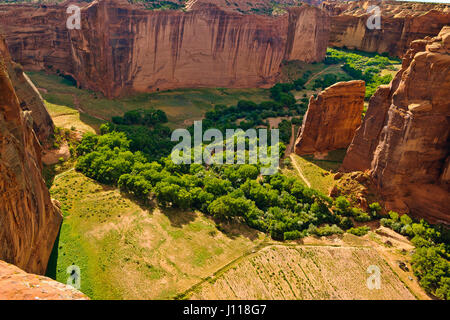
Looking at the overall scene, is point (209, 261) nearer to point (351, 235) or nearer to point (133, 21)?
point (351, 235)

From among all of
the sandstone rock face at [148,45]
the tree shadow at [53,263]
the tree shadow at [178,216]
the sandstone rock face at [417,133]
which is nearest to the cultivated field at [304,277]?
the tree shadow at [178,216]

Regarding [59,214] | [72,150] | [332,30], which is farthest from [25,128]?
[332,30]

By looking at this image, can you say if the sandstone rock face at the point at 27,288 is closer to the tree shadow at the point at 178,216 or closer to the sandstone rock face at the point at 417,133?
the tree shadow at the point at 178,216

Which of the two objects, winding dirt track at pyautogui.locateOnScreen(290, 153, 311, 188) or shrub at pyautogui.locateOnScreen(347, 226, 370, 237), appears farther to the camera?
winding dirt track at pyautogui.locateOnScreen(290, 153, 311, 188)

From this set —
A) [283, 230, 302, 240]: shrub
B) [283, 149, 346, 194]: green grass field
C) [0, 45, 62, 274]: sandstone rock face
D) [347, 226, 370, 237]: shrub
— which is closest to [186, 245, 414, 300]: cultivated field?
[283, 230, 302, 240]: shrub

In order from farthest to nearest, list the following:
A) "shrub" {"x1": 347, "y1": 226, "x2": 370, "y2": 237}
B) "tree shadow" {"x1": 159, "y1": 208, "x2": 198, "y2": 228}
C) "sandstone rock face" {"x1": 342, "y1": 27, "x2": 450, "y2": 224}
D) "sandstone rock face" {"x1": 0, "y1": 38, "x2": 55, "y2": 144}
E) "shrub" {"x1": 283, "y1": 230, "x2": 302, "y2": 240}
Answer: "sandstone rock face" {"x1": 0, "y1": 38, "x2": 55, "y2": 144} → "tree shadow" {"x1": 159, "y1": 208, "x2": 198, "y2": 228} → "shrub" {"x1": 347, "y1": 226, "x2": 370, "y2": 237} → "shrub" {"x1": 283, "y1": 230, "x2": 302, "y2": 240} → "sandstone rock face" {"x1": 342, "y1": 27, "x2": 450, "y2": 224}

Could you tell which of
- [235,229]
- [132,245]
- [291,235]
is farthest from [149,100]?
[291,235]

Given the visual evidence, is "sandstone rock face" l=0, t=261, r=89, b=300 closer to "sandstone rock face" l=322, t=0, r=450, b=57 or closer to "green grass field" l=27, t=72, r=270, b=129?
"green grass field" l=27, t=72, r=270, b=129
